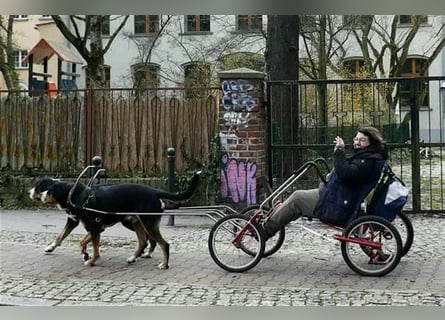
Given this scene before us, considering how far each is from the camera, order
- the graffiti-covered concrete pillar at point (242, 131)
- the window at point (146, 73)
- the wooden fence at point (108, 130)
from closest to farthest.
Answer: the graffiti-covered concrete pillar at point (242, 131) → the wooden fence at point (108, 130) → the window at point (146, 73)

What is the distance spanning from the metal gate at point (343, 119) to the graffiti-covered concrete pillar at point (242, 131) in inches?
18.5

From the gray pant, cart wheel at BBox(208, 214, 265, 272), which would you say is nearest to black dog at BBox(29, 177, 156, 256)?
cart wheel at BBox(208, 214, 265, 272)

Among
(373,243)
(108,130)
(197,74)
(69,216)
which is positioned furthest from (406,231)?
(197,74)

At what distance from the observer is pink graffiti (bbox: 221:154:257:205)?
28.5 ft

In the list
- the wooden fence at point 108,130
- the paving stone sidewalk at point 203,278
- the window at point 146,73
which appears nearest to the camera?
the paving stone sidewalk at point 203,278

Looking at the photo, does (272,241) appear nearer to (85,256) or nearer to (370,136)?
(370,136)

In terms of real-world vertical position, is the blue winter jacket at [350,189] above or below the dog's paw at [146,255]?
above

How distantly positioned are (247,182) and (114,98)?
10.2ft

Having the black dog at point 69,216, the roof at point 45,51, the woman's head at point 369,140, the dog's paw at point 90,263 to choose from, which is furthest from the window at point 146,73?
the woman's head at point 369,140

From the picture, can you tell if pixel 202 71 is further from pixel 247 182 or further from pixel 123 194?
pixel 123 194

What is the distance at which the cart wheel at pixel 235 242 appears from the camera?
242 inches

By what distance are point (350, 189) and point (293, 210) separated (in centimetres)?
58

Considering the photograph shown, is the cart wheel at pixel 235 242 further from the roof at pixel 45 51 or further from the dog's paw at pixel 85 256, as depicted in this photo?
the roof at pixel 45 51

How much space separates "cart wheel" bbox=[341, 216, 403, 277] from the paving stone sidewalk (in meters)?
0.13
